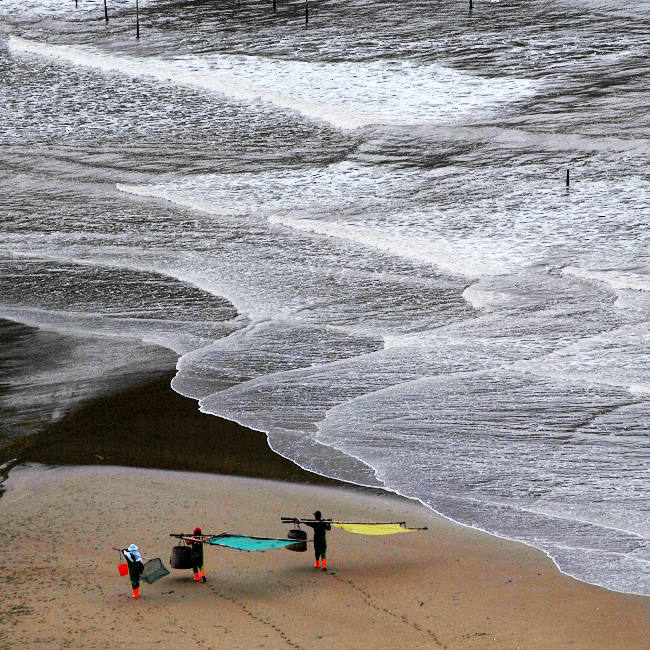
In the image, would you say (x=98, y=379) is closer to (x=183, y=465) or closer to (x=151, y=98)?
(x=183, y=465)

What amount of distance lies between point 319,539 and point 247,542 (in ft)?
2.32

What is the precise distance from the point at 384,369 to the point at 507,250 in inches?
336

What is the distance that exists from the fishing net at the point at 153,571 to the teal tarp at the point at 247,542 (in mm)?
500

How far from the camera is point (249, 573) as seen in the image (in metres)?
10.7

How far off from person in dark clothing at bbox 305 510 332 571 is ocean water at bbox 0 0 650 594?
1.83 meters

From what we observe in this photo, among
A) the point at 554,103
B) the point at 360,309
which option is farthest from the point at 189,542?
the point at 554,103

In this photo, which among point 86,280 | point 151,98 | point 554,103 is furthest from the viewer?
point 151,98

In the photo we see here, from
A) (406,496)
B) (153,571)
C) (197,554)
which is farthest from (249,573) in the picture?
(406,496)

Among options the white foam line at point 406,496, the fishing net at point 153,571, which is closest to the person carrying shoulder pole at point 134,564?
the fishing net at point 153,571

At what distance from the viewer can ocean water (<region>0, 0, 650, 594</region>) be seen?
A: 13.7 m

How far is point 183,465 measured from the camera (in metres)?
13.5

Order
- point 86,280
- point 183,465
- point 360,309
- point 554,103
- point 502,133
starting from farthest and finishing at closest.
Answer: point 554,103, point 502,133, point 86,280, point 360,309, point 183,465

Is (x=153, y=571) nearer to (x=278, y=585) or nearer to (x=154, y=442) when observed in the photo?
(x=278, y=585)

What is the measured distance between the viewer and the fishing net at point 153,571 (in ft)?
33.2
